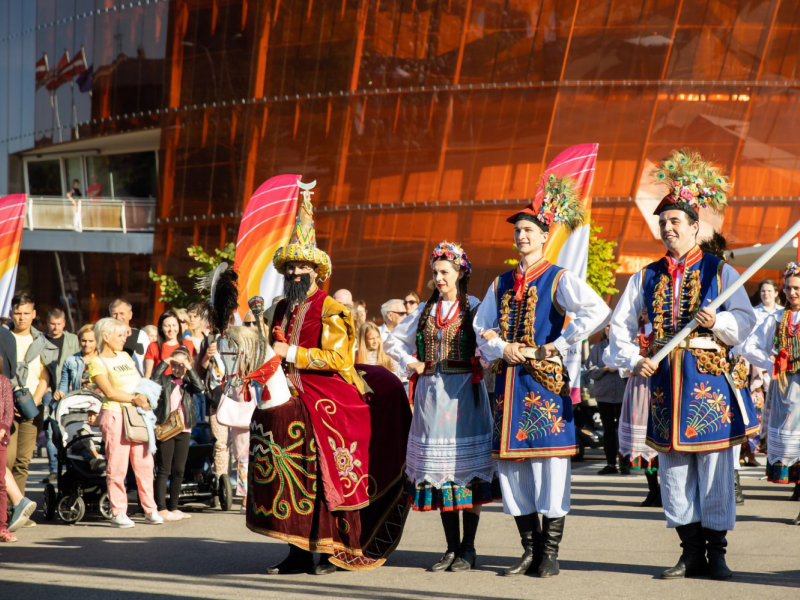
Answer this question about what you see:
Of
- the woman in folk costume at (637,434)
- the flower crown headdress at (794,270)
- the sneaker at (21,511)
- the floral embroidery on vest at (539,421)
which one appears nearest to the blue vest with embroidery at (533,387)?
the floral embroidery on vest at (539,421)

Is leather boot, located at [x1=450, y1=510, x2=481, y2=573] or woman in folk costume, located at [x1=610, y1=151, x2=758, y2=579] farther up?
woman in folk costume, located at [x1=610, y1=151, x2=758, y2=579]

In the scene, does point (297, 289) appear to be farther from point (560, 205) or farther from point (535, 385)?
point (560, 205)

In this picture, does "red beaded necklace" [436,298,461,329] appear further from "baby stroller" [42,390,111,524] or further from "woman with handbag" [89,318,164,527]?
"baby stroller" [42,390,111,524]

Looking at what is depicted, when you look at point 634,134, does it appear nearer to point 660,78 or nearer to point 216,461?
point 660,78

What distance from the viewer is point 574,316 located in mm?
6883

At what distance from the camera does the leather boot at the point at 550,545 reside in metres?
6.68

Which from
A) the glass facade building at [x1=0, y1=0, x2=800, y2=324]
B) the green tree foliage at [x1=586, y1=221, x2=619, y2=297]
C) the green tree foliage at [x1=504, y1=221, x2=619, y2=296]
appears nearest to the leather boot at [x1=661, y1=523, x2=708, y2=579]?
the green tree foliage at [x1=504, y1=221, x2=619, y2=296]

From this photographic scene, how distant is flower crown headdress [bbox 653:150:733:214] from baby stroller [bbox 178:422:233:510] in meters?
5.27

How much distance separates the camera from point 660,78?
2802 cm

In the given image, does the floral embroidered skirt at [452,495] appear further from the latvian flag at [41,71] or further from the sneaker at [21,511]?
the latvian flag at [41,71]

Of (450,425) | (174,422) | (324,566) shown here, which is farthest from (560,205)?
(174,422)

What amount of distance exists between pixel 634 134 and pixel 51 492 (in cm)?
2125

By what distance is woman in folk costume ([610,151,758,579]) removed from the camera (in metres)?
6.50

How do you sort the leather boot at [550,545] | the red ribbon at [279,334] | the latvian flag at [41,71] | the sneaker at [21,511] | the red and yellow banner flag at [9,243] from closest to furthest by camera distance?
the leather boot at [550,545], the red ribbon at [279,334], the sneaker at [21,511], the red and yellow banner flag at [9,243], the latvian flag at [41,71]
